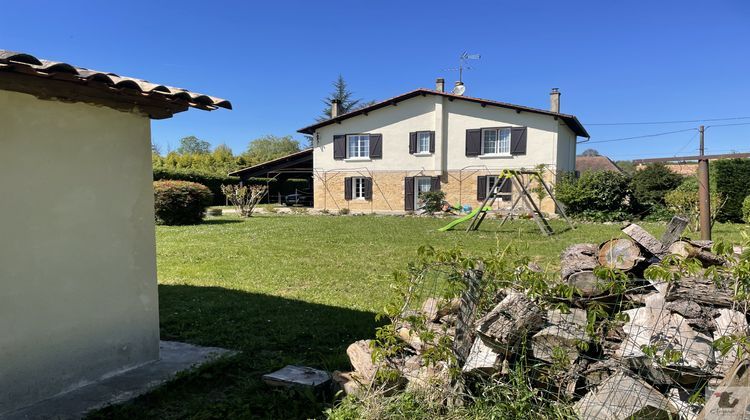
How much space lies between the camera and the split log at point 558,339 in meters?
2.65

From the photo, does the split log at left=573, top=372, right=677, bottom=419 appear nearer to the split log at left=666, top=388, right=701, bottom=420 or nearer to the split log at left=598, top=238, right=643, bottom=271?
the split log at left=666, top=388, right=701, bottom=420

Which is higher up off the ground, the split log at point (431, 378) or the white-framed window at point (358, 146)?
the white-framed window at point (358, 146)

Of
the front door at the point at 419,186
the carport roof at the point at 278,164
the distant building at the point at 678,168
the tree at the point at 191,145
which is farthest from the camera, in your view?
the tree at the point at 191,145

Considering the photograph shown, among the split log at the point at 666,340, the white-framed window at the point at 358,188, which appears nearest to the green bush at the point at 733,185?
the white-framed window at the point at 358,188

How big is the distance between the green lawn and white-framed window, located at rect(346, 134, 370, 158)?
11191 mm

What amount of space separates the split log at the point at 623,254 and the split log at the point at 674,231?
244 millimetres

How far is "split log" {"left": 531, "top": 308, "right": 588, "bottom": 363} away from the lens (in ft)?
8.70

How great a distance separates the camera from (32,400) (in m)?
3.04

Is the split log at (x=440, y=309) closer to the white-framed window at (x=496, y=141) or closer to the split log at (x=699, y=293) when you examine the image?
the split log at (x=699, y=293)

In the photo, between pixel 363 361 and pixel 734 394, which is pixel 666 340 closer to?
pixel 734 394

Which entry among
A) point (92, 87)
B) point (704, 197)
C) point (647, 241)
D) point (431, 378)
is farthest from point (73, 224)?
point (704, 197)

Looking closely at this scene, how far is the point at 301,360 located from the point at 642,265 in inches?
109

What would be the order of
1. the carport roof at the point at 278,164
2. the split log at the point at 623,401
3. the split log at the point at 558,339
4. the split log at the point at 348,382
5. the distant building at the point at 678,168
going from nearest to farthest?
1. the split log at the point at 623,401
2. the split log at the point at 558,339
3. the split log at the point at 348,382
4. the distant building at the point at 678,168
5. the carport roof at the point at 278,164

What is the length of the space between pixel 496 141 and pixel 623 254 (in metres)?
19.2
